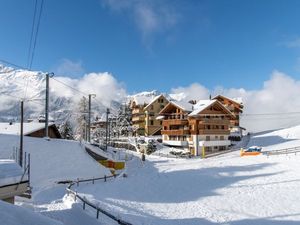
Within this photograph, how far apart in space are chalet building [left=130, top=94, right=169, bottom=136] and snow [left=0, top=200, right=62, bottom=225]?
77.5 meters

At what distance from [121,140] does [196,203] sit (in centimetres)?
5863

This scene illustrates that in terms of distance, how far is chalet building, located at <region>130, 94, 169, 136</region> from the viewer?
85.5 m

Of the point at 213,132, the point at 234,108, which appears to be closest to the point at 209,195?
the point at 213,132

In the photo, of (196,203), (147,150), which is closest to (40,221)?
(196,203)

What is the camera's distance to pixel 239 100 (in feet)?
295

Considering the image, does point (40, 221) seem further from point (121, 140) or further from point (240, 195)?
point (121, 140)

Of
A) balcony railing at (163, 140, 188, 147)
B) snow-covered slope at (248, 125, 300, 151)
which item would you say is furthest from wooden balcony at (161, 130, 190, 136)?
snow-covered slope at (248, 125, 300, 151)

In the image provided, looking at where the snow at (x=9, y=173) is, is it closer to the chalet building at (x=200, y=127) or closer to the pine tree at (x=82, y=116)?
the chalet building at (x=200, y=127)

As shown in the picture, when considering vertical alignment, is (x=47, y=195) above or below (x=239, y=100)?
below

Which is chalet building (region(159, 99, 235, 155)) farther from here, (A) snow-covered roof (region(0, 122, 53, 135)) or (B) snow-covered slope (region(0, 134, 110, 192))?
(A) snow-covered roof (region(0, 122, 53, 135))

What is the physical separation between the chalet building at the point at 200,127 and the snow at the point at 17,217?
176 feet

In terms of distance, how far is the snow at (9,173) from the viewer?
15.4 m

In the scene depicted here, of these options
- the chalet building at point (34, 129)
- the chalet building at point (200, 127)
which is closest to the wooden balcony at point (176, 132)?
the chalet building at point (200, 127)

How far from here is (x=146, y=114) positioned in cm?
8594
